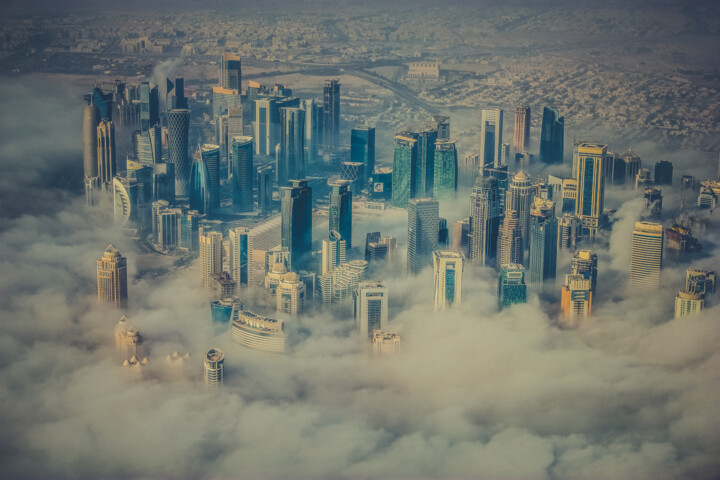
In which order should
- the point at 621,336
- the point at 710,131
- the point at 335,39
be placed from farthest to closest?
the point at 335,39 → the point at 710,131 → the point at 621,336

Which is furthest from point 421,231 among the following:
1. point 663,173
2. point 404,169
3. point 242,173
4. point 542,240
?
point 663,173

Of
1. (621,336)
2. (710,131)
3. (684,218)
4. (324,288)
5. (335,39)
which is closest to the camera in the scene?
(621,336)

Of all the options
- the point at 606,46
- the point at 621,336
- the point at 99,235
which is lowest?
the point at 621,336

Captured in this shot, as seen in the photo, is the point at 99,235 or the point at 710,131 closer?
the point at 99,235

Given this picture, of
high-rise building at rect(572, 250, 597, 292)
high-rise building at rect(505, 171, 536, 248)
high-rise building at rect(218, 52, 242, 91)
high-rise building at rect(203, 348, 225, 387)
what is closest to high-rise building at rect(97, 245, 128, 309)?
high-rise building at rect(203, 348, 225, 387)

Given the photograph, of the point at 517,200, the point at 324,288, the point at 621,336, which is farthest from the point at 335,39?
the point at 621,336

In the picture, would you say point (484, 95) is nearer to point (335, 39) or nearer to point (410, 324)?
point (335, 39)

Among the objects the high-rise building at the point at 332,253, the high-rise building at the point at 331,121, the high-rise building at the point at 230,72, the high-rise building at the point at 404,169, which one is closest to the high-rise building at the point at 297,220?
the high-rise building at the point at 332,253
